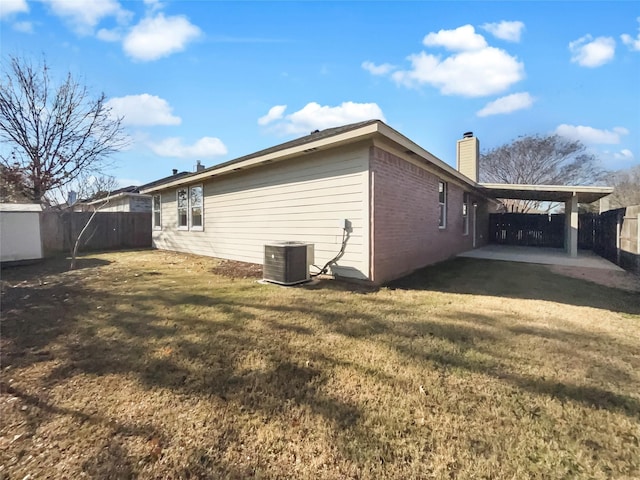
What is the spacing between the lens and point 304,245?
6199mm

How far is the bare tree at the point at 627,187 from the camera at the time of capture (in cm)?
2564

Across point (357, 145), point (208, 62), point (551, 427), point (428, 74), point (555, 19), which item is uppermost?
point (428, 74)

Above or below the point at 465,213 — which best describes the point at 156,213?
above

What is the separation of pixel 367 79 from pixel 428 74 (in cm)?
296

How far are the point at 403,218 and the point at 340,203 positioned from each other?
5.66 ft

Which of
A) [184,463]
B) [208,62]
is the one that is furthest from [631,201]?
[184,463]

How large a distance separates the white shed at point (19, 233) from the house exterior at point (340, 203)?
4120 millimetres

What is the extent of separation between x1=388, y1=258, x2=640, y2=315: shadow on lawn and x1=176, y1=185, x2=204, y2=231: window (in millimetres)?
7669

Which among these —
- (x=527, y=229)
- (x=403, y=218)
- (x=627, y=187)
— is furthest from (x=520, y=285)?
(x=627, y=187)

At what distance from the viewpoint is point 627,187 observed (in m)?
26.3

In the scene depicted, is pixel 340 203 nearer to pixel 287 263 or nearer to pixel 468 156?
pixel 287 263

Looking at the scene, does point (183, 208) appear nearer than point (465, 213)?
Yes

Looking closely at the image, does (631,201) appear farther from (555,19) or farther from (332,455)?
(332,455)

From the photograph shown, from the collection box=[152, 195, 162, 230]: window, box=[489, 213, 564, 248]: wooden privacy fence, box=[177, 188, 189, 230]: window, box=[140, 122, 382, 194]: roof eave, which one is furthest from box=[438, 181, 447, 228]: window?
box=[152, 195, 162, 230]: window
